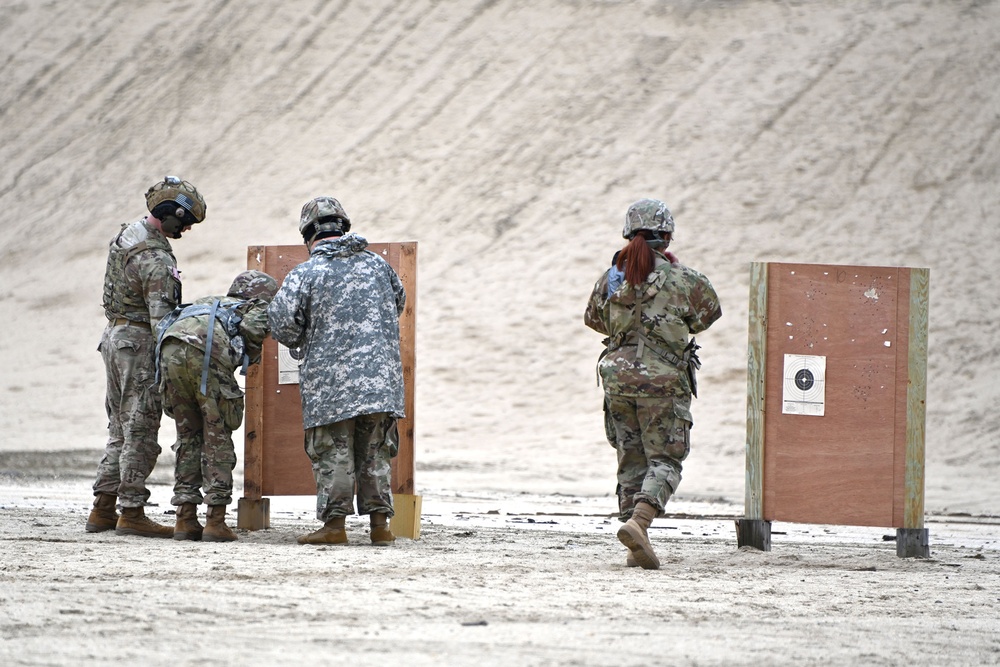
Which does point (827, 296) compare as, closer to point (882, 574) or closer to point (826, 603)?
point (882, 574)

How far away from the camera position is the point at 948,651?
456cm

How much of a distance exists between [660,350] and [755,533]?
1.61m

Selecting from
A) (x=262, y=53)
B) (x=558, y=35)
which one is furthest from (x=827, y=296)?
(x=262, y=53)

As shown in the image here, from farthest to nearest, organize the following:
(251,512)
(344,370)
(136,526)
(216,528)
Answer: (251,512)
(136,526)
(216,528)
(344,370)

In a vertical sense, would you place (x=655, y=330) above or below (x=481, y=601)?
above

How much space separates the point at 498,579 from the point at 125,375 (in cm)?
272

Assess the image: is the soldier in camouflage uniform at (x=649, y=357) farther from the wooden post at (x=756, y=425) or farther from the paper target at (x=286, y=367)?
the paper target at (x=286, y=367)

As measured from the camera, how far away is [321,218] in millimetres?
7379

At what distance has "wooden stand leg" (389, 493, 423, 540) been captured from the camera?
25.4ft

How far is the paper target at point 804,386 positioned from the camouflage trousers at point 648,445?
113 cm

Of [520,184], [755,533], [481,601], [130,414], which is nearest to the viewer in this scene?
[481,601]

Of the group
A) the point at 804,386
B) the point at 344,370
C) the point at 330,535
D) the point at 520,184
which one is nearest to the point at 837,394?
the point at 804,386

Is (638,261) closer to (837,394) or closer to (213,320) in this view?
(837,394)

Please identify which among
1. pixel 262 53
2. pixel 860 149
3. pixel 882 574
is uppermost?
pixel 262 53
